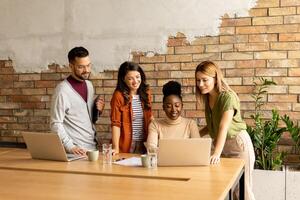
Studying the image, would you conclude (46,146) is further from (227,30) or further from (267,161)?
(227,30)

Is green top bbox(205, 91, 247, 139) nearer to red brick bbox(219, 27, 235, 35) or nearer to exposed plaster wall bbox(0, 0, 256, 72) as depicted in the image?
red brick bbox(219, 27, 235, 35)

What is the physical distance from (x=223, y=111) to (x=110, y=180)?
968 millimetres

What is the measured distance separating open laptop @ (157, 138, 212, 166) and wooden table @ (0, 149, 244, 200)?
0.17 ft

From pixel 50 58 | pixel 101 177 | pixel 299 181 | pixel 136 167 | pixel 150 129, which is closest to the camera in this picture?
pixel 101 177

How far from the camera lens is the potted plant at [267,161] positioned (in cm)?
335

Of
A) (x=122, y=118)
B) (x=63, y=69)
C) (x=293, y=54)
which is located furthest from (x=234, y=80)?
(x=63, y=69)

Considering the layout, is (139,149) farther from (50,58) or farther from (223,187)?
(50,58)

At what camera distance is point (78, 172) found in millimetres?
2287

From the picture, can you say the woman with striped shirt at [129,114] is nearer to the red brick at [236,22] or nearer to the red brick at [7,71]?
the red brick at [236,22]

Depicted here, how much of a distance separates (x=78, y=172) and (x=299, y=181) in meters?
1.96

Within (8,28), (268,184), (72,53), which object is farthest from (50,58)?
(268,184)

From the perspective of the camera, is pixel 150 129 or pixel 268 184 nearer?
pixel 150 129

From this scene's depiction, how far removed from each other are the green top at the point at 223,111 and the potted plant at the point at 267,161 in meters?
0.59

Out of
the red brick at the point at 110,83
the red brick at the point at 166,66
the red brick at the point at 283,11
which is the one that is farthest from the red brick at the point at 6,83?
the red brick at the point at 283,11
